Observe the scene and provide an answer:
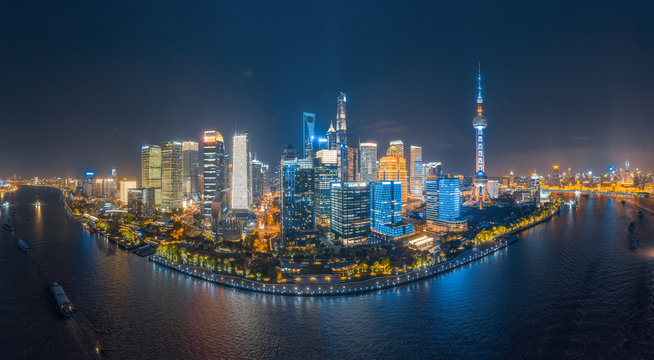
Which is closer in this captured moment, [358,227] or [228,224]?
[228,224]

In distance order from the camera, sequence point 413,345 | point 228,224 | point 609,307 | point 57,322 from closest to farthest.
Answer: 1. point 413,345
2. point 57,322
3. point 609,307
4. point 228,224

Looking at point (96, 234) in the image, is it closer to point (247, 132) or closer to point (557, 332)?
point (247, 132)

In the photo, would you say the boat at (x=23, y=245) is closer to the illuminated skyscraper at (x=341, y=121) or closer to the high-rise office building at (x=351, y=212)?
the high-rise office building at (x=351, y=212)

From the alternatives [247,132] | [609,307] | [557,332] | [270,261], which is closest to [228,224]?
[270,261]

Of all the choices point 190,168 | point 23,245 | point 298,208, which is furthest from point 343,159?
point 23,245

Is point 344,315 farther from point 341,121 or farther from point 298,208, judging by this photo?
point 341,121

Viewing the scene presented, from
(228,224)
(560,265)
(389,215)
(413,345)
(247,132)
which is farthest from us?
(247,132)

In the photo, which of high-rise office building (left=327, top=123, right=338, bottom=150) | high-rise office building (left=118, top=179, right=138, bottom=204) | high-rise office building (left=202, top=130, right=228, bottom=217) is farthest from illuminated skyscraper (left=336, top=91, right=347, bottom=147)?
high-rise office building (left=118, top=179, right=138, bottom=204)
